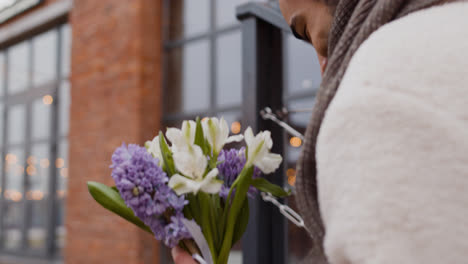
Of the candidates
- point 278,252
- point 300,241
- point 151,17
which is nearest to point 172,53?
point 151,17

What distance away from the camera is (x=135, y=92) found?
142 inches

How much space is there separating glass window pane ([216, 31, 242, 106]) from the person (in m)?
2.99

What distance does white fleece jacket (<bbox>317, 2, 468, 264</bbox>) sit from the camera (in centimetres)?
Answer: 35

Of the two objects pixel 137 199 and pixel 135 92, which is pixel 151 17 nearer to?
pixel 135 92

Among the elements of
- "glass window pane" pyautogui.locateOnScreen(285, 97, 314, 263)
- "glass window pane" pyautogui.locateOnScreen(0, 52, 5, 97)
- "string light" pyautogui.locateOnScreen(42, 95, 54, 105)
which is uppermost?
"glass window pane" pyautogui.locateOnScreen(0, 52, 5, 97)

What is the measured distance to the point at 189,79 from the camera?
374 centimetres

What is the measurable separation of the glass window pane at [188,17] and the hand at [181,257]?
10.3 feet

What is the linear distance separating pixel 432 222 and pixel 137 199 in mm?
390

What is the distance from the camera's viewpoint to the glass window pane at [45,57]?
16.2 feet

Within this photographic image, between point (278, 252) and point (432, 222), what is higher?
point (432, 222)

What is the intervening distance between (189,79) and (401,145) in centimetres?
345

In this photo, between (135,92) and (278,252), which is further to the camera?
(135,92)

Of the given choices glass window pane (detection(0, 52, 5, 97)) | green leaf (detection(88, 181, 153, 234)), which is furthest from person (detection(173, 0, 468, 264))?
glass window pane (detection(0, 52, 5, 97))

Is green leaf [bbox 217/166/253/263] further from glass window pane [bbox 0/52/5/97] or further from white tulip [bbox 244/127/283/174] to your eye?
glass window pane [bbox 0/52/5/97]
